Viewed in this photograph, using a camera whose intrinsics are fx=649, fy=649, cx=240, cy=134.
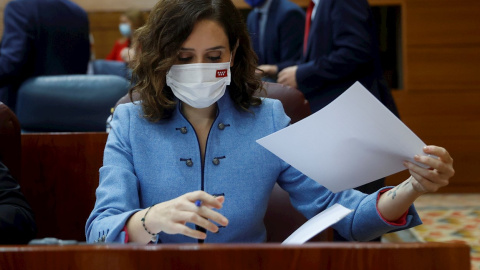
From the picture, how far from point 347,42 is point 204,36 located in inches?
50.0

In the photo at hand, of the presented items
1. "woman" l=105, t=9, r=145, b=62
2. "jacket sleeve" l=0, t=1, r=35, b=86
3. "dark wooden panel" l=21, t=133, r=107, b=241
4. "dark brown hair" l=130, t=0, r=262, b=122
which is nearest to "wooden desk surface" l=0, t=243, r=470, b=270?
"dark brown hair" l=130, t=0, r=262, b=122

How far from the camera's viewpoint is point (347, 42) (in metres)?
2.61

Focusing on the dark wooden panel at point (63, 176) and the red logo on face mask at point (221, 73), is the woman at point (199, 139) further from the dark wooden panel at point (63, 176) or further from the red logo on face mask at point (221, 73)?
the dark wooden panel at point (63, 176)

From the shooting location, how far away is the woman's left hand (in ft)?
3.82

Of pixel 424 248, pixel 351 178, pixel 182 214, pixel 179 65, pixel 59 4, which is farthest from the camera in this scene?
pixel 59 4

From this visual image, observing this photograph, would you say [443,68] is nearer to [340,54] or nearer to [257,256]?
[340,54]

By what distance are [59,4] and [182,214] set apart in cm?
247

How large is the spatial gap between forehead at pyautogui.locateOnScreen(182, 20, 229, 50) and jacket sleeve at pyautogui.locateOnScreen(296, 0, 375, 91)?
123cm

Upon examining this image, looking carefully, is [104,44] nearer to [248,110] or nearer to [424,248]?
[248,110]

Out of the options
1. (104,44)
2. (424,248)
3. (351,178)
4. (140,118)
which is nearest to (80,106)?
(140,118)

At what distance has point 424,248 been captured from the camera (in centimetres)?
78

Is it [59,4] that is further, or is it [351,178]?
[59,4]

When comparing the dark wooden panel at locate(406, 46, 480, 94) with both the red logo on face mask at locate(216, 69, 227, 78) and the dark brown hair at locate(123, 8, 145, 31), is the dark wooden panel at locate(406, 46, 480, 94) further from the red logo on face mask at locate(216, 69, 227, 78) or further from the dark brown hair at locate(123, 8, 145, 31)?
the red logo on face mask at locate(216, 69, 227, 78)

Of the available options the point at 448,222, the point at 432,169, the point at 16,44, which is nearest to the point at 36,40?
the point at 16,44
